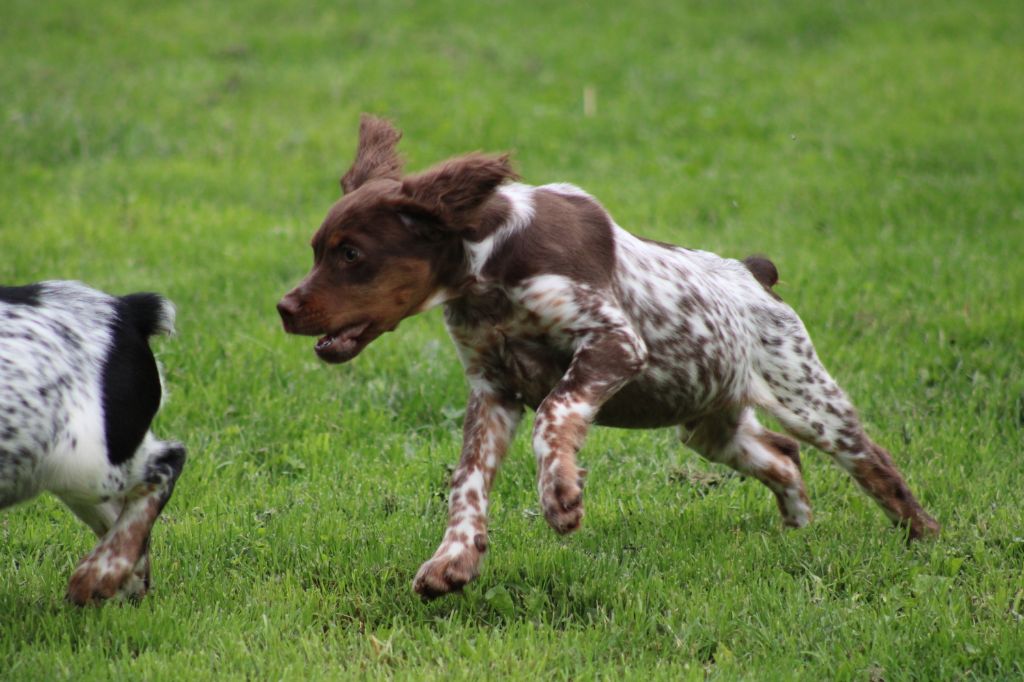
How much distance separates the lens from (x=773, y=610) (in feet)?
14.3

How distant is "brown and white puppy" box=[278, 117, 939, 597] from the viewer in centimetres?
426

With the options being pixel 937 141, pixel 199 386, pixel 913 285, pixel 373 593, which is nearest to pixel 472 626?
pixel 373 593

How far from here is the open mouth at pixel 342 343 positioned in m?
4.25

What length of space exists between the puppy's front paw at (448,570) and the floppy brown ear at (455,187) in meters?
1.07

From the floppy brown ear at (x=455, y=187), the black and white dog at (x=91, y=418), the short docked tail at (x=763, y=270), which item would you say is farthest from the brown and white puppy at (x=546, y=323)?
the black and white dog at (x=91, y=418)

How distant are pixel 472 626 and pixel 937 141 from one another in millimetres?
8602

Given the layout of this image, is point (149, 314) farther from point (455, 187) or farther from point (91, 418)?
point (455, 187)

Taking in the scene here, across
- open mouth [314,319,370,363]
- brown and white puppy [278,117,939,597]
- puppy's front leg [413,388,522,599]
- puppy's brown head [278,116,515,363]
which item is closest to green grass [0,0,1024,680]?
puppy's front leg [413,388,522,599]

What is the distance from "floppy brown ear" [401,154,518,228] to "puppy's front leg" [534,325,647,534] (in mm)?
596

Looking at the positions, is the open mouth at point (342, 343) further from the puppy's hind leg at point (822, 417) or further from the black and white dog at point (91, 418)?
the puppy's hind leg at point (822, 417)

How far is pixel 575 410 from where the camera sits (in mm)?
4211

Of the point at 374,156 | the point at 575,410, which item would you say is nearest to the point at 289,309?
the point at 374,156

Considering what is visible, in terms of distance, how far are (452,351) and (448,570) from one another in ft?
10.2

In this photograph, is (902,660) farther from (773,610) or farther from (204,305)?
(204,305)
